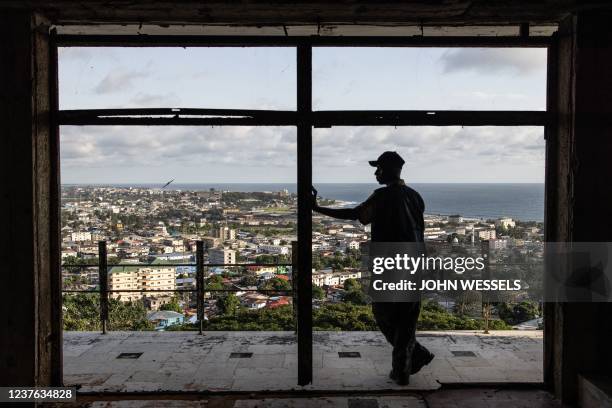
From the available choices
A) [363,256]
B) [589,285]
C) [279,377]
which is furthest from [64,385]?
[589,285]

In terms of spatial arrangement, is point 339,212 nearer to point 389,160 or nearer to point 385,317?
point 389,160

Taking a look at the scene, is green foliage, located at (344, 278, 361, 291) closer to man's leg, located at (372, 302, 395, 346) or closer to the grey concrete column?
man's leg, located at (372, 302, 395, 346)

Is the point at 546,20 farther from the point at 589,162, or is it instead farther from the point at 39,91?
the point at 39,91

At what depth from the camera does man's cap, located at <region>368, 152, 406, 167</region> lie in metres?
4.13

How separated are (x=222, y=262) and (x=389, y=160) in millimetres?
2676

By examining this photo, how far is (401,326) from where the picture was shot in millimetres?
4043

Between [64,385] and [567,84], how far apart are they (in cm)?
469

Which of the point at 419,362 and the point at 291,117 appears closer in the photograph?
the point at 291,117

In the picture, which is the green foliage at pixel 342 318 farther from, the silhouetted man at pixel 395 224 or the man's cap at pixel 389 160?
the man's cap at pixel 389 160

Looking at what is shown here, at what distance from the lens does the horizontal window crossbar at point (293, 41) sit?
3916mm

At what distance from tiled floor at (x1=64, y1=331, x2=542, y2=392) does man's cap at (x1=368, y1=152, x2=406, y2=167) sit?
182 centimetres

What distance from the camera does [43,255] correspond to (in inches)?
149

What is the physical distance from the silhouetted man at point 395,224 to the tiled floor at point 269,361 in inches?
9.6

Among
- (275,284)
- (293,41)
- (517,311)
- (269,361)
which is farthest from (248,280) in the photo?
(517,311)
